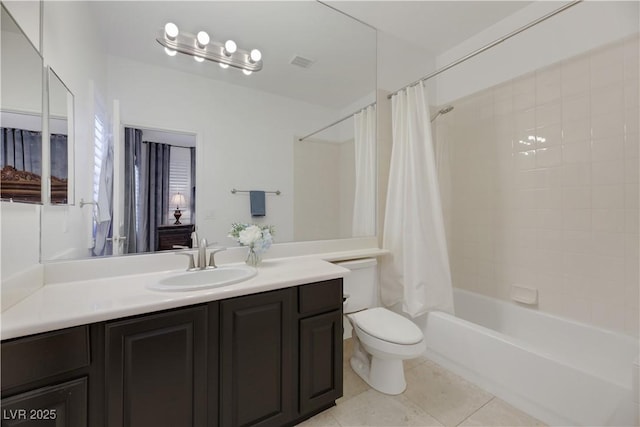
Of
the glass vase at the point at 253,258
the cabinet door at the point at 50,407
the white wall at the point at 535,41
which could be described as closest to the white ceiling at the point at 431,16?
the white wall at the point at 535,41

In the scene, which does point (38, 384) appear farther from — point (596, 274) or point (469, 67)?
point (469, 67)

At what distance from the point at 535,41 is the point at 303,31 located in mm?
→ 1780

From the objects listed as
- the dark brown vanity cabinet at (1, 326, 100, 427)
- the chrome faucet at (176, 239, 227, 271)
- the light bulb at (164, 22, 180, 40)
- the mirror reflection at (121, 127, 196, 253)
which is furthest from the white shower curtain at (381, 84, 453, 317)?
the dark brown vanity cabinet at (1, 326, 100, 427)

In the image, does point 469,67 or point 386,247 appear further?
point 469,67

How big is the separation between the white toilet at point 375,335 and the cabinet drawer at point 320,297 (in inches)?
9.5

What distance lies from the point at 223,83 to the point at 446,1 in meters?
1.78

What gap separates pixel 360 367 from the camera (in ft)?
5.80

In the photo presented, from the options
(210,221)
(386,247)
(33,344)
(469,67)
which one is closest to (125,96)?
(210,221)

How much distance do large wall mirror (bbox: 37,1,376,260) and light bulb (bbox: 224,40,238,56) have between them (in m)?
0.05

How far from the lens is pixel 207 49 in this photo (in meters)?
1.56

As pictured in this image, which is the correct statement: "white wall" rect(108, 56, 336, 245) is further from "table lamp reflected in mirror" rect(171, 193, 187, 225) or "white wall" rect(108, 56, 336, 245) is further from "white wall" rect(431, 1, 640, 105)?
"white wall" rect(431, 1, 640, 105)

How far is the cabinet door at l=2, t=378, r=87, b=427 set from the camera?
2.52 ft

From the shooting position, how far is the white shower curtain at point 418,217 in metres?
1.95

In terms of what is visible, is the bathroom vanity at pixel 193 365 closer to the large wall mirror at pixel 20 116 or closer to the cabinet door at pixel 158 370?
the cabinet door at pixel 158 370
